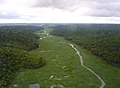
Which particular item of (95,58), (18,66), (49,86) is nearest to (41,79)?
(49,86)

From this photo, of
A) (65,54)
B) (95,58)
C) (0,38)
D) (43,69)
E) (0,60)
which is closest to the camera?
(0,60)

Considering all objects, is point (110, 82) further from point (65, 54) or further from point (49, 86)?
point (65, 54)

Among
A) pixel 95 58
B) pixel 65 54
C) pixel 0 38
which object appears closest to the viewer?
pixel 95 58

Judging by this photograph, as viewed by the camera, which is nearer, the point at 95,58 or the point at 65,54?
the point at 95,58

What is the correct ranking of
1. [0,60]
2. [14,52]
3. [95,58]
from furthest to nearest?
[95,58] < [14,52] < [0,60]

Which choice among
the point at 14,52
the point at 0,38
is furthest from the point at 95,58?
the point at 0,38

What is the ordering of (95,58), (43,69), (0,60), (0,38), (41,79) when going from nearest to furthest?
(41,79) < (0,60) < (43,69) < (95,58) < (0,38)

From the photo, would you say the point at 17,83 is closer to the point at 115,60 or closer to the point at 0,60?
the point at 0,60

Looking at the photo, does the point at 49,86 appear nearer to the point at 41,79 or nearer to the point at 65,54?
the point at 41,79

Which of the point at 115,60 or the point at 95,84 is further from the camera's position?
the point at 115,60
